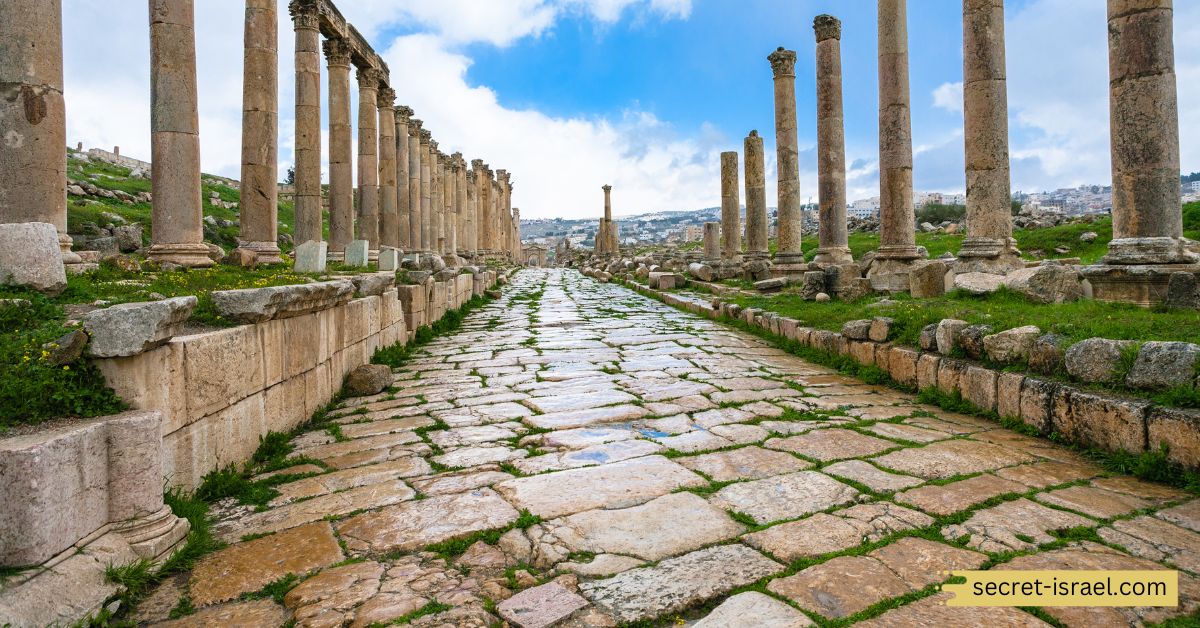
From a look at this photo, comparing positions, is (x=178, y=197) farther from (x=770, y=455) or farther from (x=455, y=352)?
(x=770, y=455)

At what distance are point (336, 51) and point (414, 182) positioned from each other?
8.11 meters

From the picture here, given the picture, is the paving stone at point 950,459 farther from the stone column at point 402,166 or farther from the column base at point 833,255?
the stone column at point 402,166

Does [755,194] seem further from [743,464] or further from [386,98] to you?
[743,464]

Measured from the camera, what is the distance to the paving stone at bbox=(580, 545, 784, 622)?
2.79 meters

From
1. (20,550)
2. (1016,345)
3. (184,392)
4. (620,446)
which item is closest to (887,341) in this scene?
(1016,345)

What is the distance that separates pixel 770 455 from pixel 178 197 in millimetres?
8517

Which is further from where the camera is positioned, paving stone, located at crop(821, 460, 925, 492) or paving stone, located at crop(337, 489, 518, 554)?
paving stone, located at crop(821, 460, 925, 492)

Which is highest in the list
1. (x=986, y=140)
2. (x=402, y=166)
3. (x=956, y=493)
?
(x=402, y=166)

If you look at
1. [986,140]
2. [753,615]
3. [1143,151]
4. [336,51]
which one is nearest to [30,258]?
[753,615]

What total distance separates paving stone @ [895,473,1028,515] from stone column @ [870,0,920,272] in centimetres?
866

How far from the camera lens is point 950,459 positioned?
454 cm

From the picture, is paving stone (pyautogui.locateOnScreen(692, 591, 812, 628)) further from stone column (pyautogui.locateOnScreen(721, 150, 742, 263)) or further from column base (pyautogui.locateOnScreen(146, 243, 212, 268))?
stone column (pyautogui.locateOnScreen(721, 150, 742, 263))

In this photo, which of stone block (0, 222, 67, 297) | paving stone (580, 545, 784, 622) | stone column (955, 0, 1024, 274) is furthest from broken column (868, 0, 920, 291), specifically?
stone block (0, 222, 67, 297)

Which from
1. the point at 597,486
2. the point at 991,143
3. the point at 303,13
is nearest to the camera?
the point at 597,486
